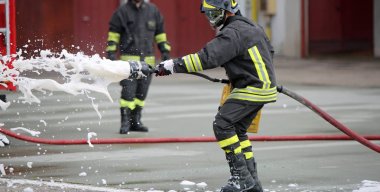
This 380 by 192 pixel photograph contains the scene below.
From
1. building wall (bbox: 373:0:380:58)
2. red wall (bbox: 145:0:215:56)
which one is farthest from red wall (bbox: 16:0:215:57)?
building wall (bbox: 373:0:380:58)

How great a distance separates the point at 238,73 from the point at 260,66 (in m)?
0.18

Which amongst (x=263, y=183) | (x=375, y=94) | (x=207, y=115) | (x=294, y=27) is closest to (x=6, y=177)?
(x=263, y=183)

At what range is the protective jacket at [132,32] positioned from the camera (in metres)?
12.9

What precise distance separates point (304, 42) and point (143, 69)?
19.4 meters

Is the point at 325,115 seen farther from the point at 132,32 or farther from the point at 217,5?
the point at 132,32

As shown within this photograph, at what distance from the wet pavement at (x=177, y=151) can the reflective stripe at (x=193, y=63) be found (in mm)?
1221

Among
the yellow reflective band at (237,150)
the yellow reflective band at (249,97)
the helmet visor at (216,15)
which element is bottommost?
the yellow reflective band at (237,150)

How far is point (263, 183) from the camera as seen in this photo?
9.19m

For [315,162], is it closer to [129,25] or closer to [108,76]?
[108,76]

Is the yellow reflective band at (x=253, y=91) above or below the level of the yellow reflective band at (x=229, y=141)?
above

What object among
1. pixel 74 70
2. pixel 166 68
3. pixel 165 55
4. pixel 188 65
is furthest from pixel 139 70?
pixel 165 55

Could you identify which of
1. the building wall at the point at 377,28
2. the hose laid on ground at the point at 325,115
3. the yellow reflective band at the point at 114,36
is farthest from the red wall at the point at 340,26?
the hose laid on ground at the point at 325,115

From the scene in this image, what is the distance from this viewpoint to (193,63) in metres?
8.09

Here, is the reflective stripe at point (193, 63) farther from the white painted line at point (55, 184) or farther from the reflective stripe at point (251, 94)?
the white painted line at point (55, 184)
